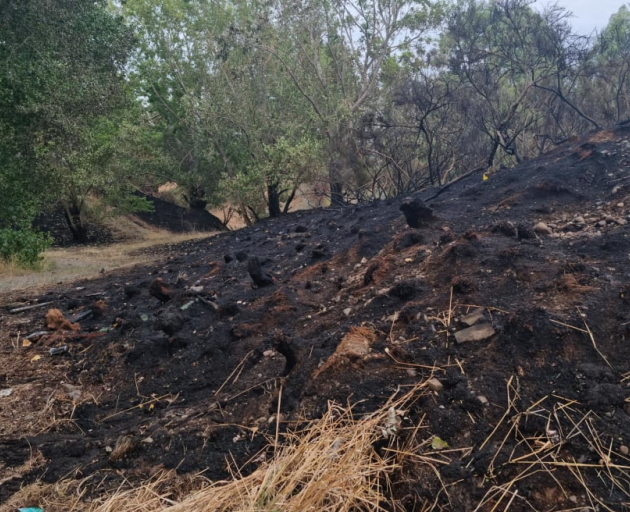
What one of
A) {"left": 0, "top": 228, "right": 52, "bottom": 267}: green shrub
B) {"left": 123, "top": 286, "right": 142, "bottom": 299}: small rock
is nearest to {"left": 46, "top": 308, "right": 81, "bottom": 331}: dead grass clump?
{"left": 123, "top": 286, "right": 142, "bottom": 299}: small rock

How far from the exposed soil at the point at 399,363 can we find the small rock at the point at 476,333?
2 centimetres

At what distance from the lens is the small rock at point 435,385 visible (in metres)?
2.41

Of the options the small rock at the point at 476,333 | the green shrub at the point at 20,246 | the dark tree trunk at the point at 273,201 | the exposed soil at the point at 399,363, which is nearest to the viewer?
the exposed soil at the point at 399,363

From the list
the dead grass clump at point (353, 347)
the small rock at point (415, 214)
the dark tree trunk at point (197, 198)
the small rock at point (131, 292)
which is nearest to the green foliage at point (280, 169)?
the dark tree trunk at point (197, 198)

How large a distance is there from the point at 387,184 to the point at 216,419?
405 inches

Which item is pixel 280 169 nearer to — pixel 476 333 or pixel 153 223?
pixel 153 223

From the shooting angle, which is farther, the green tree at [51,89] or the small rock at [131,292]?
the green tree at [51,89]

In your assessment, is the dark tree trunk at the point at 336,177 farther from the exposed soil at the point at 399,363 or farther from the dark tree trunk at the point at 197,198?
the exposed soil at the point at 399,363

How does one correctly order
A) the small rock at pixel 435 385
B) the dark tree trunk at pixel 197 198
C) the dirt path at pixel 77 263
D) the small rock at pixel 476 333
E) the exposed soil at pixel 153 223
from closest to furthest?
the small rock at pixel 435 385 < the small rock at pixel 476 333 < the dirt path at pixel 77 263 < the exposed soil at pixel 153 223 < the dark tree trunk at pixel 197 198

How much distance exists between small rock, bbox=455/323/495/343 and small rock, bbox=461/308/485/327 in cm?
5

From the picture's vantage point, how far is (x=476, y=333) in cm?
278

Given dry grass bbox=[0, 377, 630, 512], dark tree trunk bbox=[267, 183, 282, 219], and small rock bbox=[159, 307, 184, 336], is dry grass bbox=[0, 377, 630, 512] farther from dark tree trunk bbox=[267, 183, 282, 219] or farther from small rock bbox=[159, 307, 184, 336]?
dark tree trunk bbox=[267, 183, 282, 219]

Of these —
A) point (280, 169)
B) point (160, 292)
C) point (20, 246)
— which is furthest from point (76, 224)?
point (160, 292)

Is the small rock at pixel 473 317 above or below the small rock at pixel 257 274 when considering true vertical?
below
